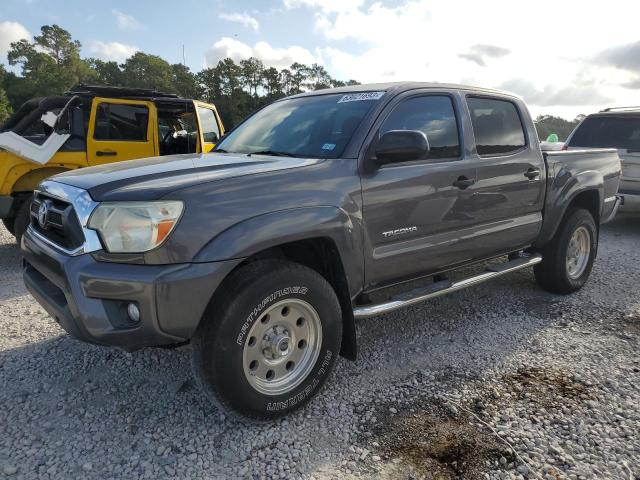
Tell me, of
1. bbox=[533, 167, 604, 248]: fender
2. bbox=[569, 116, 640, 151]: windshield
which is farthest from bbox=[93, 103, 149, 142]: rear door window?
bbox=[569, 116, 640, 151]: windshield

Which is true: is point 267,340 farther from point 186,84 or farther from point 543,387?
point 186,84

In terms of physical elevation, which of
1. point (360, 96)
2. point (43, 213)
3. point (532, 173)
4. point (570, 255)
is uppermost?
point (360, 96)

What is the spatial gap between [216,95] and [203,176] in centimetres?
5691

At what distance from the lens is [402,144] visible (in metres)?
2.86

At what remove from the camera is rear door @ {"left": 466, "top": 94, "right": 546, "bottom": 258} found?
3715 millimetres

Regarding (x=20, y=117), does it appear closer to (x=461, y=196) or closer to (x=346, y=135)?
(x=346, y=135)

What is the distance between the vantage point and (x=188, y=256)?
7.50 ft

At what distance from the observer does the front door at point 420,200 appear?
301 cm

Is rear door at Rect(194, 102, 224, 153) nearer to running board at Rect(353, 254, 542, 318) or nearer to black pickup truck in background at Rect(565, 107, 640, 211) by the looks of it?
running board at Rect(353, 254, 542, 318)

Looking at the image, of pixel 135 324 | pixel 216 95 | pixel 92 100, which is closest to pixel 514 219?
pixel 135 324

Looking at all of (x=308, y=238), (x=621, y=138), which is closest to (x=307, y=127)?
(x=308, y=238)

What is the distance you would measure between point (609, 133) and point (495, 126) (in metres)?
5.25

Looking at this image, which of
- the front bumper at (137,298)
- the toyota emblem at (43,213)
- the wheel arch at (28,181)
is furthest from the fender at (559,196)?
the wheel arch at (28,181)

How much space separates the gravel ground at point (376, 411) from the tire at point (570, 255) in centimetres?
63
